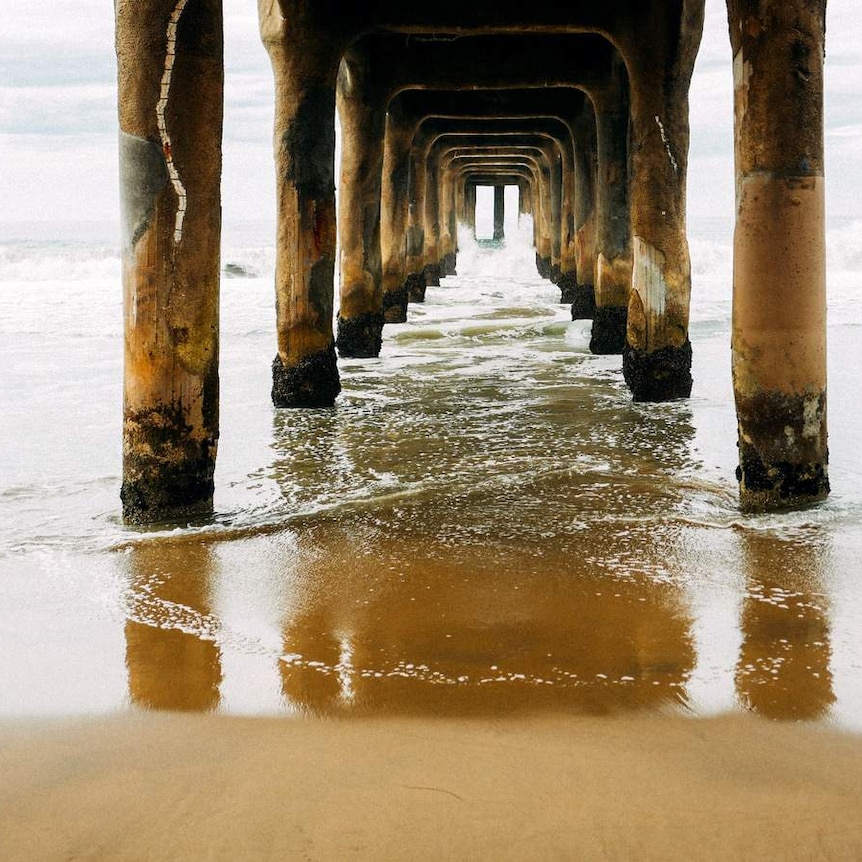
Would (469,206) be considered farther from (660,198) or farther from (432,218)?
(660,198)

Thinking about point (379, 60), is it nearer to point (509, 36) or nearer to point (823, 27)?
point (509, 36)

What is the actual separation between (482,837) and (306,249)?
6375mm

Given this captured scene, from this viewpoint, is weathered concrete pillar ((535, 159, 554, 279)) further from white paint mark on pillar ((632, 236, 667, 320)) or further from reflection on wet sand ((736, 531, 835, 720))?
reflection on wet sand ((736, 531, 835, 720))

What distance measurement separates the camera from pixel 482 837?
2.12 metres

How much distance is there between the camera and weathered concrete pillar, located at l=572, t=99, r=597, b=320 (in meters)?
15.0

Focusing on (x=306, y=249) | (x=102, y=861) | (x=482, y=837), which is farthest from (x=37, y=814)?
(x=306, y=249)

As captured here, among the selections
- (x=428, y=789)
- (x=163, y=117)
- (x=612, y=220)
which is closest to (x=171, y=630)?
(x=428, y=789)

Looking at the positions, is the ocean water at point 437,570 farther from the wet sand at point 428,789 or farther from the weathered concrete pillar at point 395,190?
the weathered concrete pillar at point 395,190

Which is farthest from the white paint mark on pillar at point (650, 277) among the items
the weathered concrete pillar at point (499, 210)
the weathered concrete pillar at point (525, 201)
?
the weathered concrete pillar at point (499, 210)

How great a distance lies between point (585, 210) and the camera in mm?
15125

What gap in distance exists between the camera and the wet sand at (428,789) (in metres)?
2.10

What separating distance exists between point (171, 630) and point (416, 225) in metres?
Answer: 17.3

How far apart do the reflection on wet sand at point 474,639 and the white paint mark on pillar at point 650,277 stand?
459 cm

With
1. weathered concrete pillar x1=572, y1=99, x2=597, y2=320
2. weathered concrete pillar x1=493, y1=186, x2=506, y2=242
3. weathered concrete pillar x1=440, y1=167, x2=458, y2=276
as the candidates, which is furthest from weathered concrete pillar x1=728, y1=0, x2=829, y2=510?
weathered concrete pillar x1=493, y1=186, x2=506, y2=242
